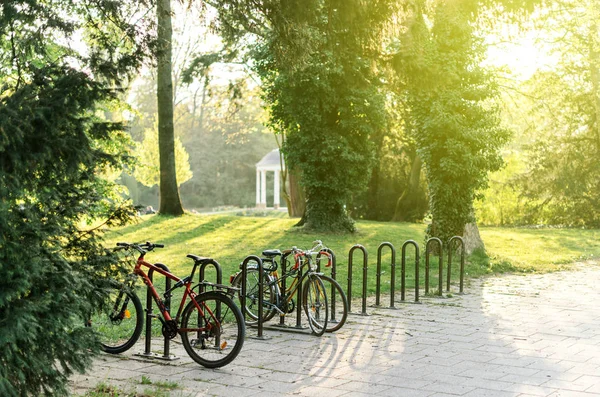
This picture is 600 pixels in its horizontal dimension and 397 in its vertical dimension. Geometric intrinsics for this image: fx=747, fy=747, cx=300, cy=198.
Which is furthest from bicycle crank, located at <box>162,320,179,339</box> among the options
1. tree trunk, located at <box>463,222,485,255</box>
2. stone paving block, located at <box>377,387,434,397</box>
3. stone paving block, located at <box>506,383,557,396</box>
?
tree trunk, located at <box>463,222,485,255</box>

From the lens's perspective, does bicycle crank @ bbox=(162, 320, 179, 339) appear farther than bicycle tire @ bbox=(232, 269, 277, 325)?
No

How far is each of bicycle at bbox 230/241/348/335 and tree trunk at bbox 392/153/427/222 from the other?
26.2m

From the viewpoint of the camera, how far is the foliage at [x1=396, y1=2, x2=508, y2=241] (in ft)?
53.4

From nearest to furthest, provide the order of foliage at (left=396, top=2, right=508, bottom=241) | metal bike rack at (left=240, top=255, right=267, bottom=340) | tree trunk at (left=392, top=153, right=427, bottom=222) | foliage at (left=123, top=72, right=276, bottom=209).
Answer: metal bike rack at (left=240, top=255, right=267, bottom=340) < foliage at (left=396, top=2, right=508, bottom=241) < tree trunk at (left=392, top=153, right=427, bottom=222) < foliage at (left=123, top=72, right=276, bottom=209)

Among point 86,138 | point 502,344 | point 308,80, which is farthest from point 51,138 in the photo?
point 308,80

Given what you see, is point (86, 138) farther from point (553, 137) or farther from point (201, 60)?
point (553, 137)

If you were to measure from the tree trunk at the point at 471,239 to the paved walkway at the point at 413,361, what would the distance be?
6675 mm

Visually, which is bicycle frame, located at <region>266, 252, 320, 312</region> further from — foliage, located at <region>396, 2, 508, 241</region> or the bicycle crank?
foliage, located at <region>396, 2, 508, 241</region>

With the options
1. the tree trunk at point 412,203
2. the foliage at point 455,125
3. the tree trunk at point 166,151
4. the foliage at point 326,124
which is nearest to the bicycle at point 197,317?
the foliage at point 455,125

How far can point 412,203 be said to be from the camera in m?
35.3

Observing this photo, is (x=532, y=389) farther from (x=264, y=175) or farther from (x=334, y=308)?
(x=264, y=175)

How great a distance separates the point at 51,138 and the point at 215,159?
197 ft

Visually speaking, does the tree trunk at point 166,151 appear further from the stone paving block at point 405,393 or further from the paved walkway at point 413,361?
the stone paving block at point 405,393

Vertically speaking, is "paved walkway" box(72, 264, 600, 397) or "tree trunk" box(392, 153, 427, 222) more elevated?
"tree trunk" box(392, 153, 427, 222)
